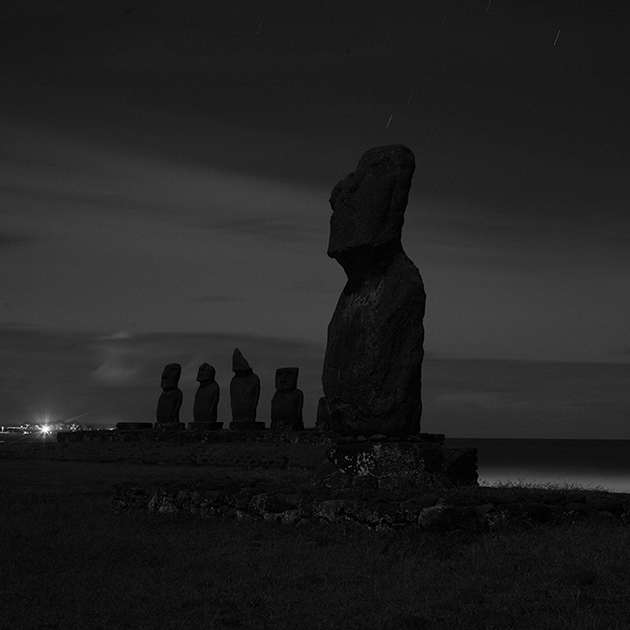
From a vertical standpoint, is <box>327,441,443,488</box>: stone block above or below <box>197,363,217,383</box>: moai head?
below

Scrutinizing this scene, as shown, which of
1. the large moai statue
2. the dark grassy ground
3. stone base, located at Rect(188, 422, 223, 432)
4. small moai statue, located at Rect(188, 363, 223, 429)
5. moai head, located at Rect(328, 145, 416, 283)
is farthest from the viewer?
small moai statue, located at Rect(188, 363, 223, 429)

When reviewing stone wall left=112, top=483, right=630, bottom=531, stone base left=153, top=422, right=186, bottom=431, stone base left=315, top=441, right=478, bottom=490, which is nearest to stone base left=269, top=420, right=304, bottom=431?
stone base left=153, top=422, right=186, bottom=431

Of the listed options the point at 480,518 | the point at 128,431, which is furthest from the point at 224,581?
the point at 128,431

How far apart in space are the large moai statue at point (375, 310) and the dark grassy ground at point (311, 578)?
8.79ft

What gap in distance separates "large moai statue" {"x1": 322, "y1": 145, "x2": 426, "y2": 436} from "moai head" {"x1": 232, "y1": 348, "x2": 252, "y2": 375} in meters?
18.1

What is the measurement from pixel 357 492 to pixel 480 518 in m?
1.85

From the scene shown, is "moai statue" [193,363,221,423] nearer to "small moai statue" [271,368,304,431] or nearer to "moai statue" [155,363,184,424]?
"moai statue" [155,363,184,424]

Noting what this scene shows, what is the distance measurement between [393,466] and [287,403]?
58.2ft

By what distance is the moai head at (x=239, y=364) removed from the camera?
31.4 m

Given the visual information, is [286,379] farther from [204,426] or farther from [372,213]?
[372,213]

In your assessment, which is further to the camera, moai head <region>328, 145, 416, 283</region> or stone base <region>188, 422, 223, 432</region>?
stone base <region>188, 422, 223, 432</region>

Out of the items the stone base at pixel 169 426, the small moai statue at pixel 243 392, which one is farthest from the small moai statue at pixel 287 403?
the stone base at pixel 169 426

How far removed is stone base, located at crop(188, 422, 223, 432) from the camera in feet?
101

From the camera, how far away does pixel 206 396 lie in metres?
32.7
